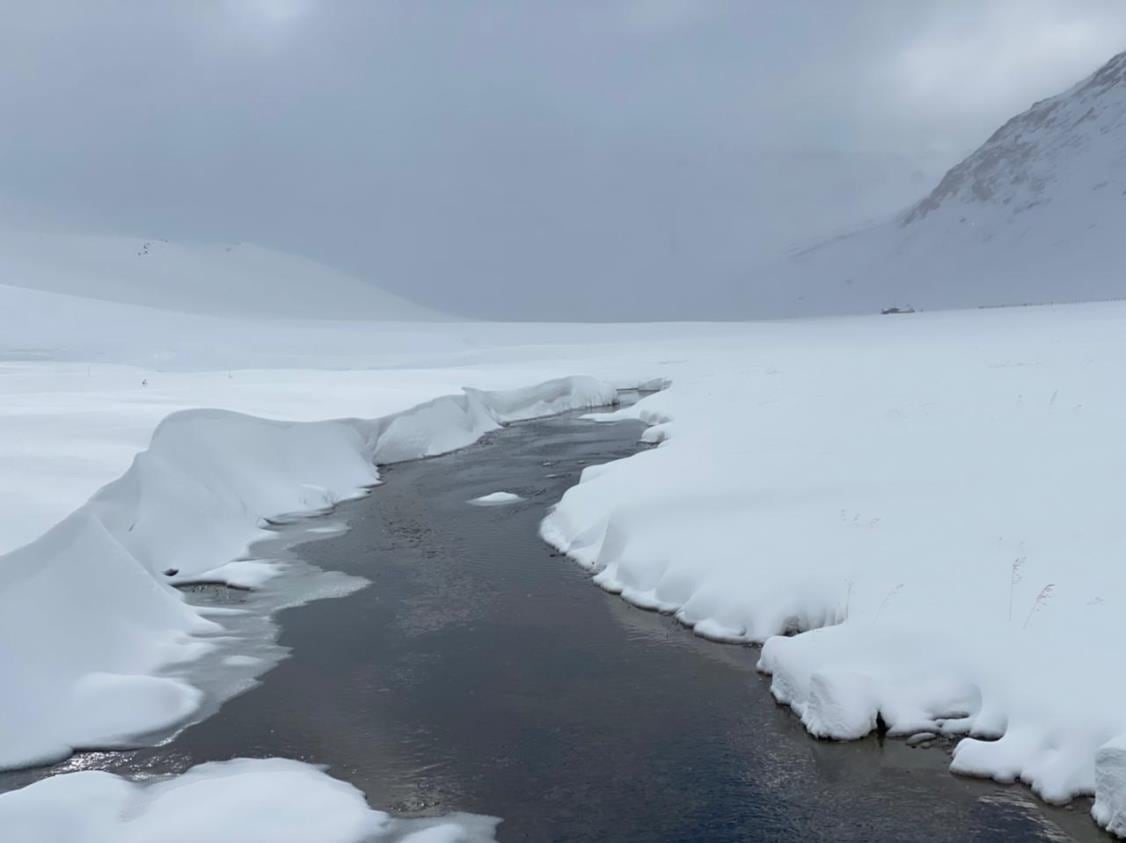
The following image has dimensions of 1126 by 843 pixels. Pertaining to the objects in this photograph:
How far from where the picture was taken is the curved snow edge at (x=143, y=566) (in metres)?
8.88

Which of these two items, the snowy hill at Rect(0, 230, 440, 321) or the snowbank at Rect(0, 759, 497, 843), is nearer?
the snowbank at Rect(0, 759, 497, 843)

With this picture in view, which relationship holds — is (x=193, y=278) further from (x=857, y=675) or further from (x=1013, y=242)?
(x=1013, y=242)

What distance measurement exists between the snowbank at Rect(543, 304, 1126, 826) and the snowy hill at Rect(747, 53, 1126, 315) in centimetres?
11976

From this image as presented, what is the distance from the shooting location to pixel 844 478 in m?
13.9

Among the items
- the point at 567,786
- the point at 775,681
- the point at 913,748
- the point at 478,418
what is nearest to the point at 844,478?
the point at 775,681

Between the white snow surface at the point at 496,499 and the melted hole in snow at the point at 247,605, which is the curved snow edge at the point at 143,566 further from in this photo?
the white snow surface at the point at 496,499

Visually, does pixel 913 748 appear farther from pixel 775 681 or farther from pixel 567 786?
pixel 567 786

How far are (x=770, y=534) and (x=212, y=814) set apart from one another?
7650 millimetres

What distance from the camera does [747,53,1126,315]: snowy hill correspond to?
457 ft

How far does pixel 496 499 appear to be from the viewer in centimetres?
1889

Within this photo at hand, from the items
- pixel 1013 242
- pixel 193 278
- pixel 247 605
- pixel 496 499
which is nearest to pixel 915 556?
pixel 247 605

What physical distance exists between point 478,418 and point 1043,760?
23476 mm

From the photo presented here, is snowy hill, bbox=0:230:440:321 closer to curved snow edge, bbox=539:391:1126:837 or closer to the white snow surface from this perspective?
the white snow surface

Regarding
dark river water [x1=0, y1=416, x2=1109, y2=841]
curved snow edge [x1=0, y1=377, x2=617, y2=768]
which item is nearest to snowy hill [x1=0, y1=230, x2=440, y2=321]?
curved snow edge [x1=0, y1=377, x2=617, y2=768]
